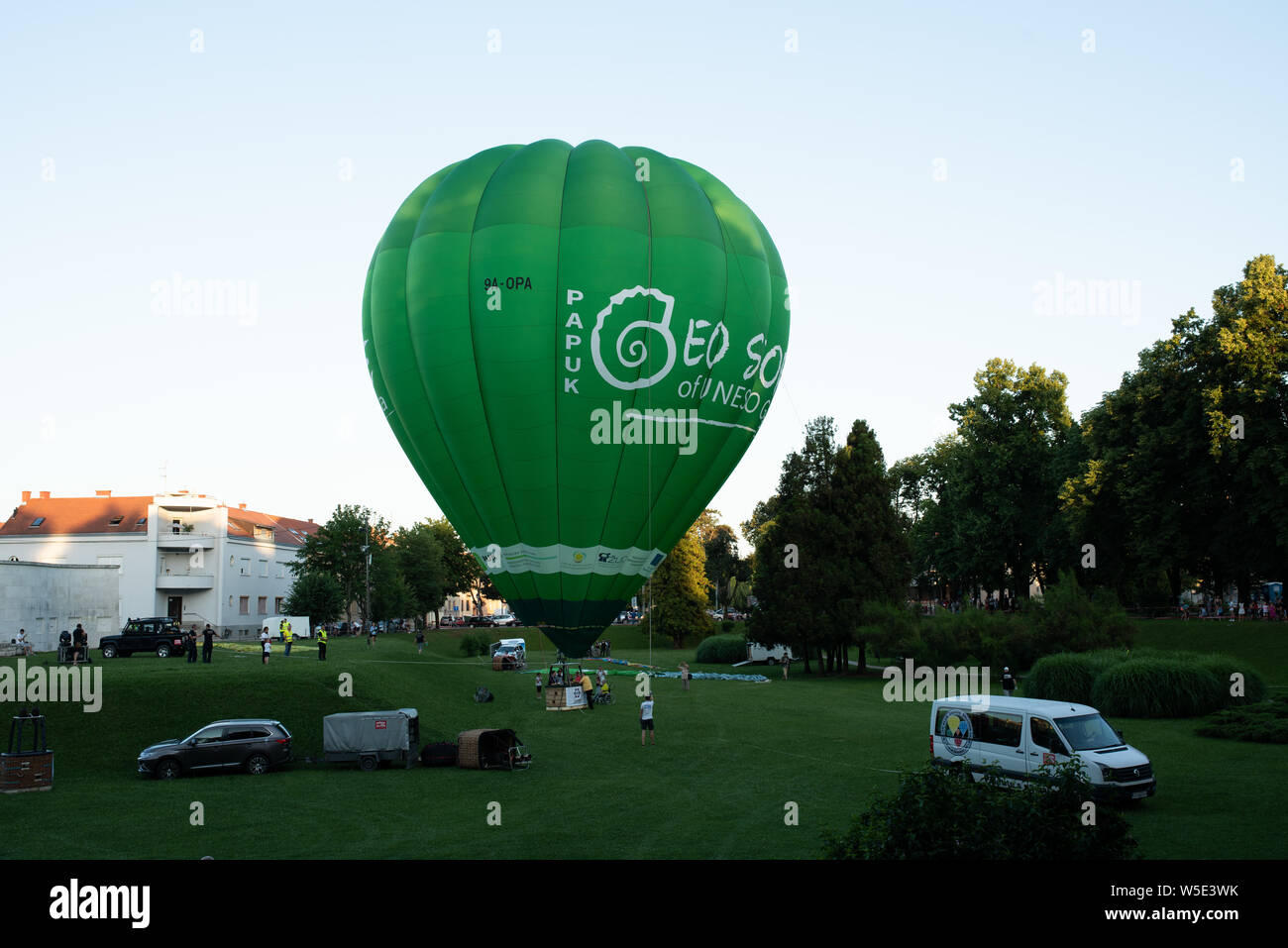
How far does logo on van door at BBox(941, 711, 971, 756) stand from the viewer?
20672 millimetres

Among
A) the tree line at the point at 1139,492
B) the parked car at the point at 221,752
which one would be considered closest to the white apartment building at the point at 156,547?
the tree line at the point at 1139,492

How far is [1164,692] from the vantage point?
31.0 metres

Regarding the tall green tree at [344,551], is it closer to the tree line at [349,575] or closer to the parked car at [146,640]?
the tree line at [349,575]

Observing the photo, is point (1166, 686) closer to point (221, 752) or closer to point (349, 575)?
point (221, 752)

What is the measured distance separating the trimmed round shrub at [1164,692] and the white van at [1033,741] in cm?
1258

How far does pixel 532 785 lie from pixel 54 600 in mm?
40227

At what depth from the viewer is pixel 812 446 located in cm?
5266

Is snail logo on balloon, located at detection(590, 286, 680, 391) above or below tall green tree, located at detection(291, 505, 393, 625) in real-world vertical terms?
above

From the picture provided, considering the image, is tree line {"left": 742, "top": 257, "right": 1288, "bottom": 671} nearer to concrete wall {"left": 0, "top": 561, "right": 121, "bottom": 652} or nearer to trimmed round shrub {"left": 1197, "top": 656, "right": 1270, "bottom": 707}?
trimmed round shrub {"left": 1197, "top": 656, "right": 1270, "bottom": 707}

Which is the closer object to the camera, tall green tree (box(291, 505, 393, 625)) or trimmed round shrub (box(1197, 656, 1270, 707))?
trimmed round shrub (box(1197, 656, 1270, 707))

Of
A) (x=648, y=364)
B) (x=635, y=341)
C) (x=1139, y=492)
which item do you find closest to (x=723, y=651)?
(x=1139, y=492)

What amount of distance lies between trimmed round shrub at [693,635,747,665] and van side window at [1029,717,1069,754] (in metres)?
42.2

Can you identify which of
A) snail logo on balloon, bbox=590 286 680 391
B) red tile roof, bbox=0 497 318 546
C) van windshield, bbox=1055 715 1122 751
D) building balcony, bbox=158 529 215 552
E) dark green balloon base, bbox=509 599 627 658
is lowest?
van windshield, bbox=1055 715 1122 751

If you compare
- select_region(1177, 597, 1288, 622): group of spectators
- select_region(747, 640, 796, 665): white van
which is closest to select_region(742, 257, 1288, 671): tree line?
select_region(1177, 597, 1288, 622): group of spectators
